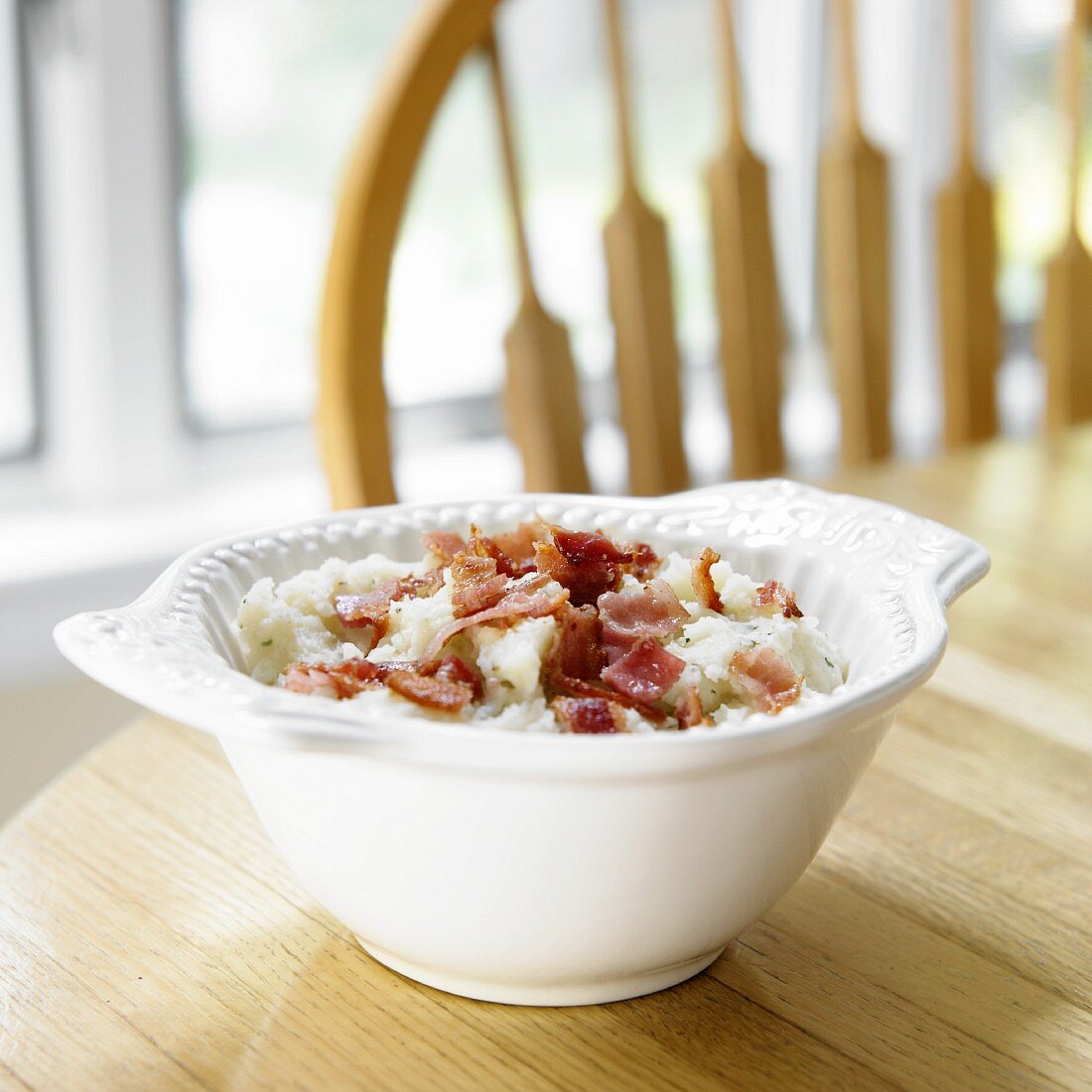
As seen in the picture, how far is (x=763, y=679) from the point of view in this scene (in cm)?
54

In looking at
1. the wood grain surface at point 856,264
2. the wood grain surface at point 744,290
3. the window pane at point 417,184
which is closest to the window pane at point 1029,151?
the window pane at point 417,184

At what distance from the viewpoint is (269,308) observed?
6.41 ft

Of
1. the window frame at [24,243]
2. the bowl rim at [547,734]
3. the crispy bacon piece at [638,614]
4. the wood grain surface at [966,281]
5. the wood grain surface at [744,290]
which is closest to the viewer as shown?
the bowl rim at [547,734]

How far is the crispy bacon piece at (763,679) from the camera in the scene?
537mm

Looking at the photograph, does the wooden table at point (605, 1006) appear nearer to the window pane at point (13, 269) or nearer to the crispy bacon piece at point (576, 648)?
the crispy bacon piece at point (576, 648)

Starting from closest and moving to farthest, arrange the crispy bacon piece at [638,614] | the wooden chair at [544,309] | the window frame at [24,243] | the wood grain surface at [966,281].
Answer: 1. the crispy bacon piece at [638,614]
2. the wooden chair at [544,309]
3. the wood grain surface at [966,281]
4. the window frame at [24,243]

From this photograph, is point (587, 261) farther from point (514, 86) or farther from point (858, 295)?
point (858, 295)

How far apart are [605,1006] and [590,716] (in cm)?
13

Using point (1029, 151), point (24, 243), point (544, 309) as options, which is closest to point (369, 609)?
point (544, 309)

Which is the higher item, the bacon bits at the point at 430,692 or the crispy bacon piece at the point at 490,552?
the crispy bacon piece at the point at 490,552

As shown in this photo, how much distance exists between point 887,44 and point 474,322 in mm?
877

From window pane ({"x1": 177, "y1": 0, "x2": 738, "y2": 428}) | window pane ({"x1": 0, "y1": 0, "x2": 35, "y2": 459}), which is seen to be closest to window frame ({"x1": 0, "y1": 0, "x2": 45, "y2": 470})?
window pane ({"x1": 0, "y1": 0, "x2": 35, "y2": 459})

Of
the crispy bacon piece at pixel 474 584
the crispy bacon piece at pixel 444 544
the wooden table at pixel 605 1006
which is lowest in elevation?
the wooden table at pixel 605 1006

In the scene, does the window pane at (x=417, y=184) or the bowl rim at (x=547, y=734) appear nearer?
the bowl rim at (x=547, y=734)
